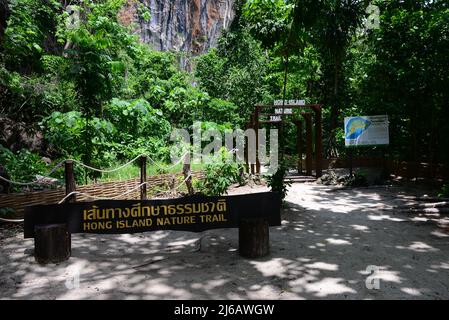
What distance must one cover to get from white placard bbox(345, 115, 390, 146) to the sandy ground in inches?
220

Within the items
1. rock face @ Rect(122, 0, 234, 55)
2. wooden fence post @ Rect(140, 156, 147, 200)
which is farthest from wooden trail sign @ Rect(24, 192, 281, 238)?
rock face @ Rect(122, 0, 234, 55)

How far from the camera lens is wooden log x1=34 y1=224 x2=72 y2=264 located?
15.1 ft

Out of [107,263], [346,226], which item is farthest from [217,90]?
[107,263]

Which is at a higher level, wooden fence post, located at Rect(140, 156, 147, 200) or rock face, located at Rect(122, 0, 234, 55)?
rock face, located at Rect(122, 0, 234, 55)

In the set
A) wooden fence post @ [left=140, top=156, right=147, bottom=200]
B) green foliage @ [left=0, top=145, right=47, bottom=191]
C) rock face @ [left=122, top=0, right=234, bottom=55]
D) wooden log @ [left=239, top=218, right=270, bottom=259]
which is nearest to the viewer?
wooden log @ [left=239, top=218, right=270, bottom=259]

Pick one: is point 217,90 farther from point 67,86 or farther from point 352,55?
point 67,86

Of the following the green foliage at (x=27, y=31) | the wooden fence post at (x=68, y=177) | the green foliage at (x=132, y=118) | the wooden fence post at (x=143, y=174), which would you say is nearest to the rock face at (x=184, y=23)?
the green foliage at (x=27, y=31)

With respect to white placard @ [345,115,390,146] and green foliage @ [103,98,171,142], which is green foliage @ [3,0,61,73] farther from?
white placard @ [345,115,390,146]

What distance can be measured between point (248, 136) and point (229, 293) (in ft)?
32.6

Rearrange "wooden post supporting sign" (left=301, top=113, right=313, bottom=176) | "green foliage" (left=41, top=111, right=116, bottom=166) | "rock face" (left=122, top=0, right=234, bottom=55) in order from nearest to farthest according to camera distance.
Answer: "green foliage" (left=41, top=111, right=116, bottom=166) < "wooden post supporting sign" (left=301, top=113, right=313, bottom=176) < "rock face" (left=122, top=0, right=234, bottom=55)

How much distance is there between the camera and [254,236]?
4961mm

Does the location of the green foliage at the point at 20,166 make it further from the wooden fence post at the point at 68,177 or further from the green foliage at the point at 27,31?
the green foliage at the point at 27,31

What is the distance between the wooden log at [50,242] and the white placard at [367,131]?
10013 mm

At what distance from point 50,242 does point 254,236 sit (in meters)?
2.63
